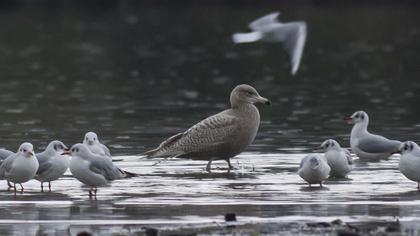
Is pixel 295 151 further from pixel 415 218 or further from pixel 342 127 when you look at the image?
pixel 415 218

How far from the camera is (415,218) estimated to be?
531 inches

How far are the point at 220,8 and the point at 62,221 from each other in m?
67.5

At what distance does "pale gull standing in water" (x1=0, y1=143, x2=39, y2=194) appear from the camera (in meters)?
15.5

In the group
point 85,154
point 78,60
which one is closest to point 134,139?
point 85,154

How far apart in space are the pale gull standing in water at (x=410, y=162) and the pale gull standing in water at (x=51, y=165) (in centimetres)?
391

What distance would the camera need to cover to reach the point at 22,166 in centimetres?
1554

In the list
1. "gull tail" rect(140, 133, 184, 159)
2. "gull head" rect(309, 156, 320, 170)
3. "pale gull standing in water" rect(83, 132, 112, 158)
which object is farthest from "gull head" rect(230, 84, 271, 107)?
"gull head" rect(309, 156, 320, 170)

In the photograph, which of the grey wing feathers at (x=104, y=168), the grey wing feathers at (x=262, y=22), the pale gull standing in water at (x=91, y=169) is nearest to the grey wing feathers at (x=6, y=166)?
the pale gull standing in water at (x=91, y=169)

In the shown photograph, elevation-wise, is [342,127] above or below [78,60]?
below

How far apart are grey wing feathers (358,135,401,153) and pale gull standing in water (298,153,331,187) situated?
2.58 meters

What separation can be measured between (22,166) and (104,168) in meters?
0.92

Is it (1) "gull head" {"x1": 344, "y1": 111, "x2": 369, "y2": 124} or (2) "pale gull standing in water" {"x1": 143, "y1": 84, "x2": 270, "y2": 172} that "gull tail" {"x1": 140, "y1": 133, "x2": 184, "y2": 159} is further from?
(1) "gull head" {"x1": 344, "y1": 111, "x2": 369, "y2": 124}

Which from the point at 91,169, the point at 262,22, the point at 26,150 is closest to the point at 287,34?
the point at 262,22

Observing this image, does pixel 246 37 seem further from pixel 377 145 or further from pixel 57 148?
pixel 377 145
